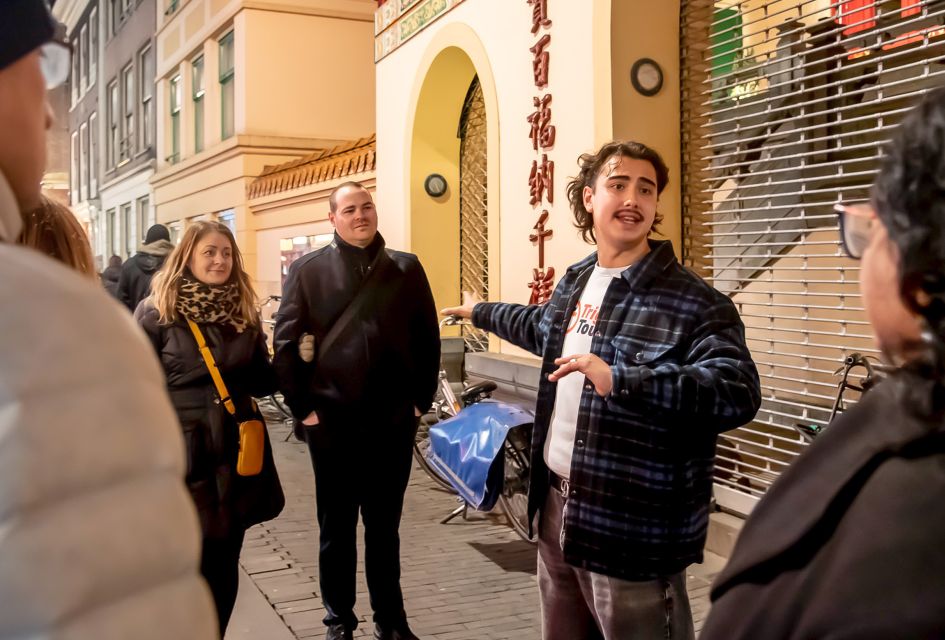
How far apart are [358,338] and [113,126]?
23.6 m

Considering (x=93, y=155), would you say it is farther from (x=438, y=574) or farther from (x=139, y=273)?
(x=438, y=574)

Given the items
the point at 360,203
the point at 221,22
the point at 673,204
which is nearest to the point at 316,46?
the point at 221,22

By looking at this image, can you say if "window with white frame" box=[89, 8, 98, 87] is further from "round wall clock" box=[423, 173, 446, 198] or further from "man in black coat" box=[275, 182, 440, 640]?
"man in black coat" box=[275, 182, 440, 640]

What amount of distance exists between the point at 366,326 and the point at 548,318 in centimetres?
117

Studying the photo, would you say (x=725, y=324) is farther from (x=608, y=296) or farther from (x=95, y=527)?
(x=95, y=527)

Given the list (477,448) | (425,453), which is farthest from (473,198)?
(477,448)

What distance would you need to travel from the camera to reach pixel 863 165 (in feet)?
17.5

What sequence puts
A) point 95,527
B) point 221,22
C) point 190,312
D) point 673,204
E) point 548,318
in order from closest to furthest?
point 95,527, point 548,318, point 190,312, point 673,204, point 221,22

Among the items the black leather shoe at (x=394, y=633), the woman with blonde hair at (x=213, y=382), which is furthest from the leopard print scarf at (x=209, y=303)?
the black leather shoe at (x=394, y=633)

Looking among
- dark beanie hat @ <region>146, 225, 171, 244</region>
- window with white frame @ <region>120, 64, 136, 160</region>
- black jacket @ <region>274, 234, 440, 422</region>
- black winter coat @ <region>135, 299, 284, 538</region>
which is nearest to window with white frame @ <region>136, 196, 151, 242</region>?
window with white frame @ <region>120, 64, 136, 160</region>

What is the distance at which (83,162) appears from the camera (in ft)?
Result: 96.4

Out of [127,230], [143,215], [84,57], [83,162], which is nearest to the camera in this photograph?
[143,215]

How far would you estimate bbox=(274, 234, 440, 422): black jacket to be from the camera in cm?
376

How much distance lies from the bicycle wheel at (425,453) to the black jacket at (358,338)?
1571 mm
